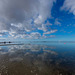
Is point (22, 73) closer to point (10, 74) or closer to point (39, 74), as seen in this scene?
point (10, 74)

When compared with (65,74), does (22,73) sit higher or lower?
higher

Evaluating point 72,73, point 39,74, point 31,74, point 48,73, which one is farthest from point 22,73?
point 72,73

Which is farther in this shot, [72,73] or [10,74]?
[72,73]

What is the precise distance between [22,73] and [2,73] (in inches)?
92.4

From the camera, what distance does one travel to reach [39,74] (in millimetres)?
5656

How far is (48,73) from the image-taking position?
19.2 feet

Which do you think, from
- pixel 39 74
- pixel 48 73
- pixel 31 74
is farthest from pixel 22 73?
pixel 48 73

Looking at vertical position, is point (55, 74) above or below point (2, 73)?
below

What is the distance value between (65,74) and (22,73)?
525cm

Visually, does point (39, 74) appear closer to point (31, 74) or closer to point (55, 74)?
point (31, 74)

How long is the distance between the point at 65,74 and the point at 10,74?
6578 millimetres

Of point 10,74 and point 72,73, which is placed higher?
point 10,74

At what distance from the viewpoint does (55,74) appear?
18.7 ft

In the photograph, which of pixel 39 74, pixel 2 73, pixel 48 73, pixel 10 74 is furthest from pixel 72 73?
pixel 2 73
